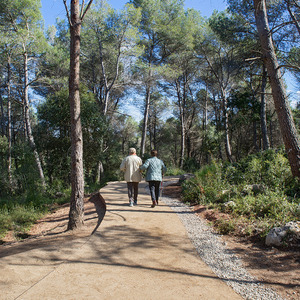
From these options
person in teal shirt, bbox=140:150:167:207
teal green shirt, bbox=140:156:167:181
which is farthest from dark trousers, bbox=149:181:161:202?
teal green shirt, bbox=140:156:167:181

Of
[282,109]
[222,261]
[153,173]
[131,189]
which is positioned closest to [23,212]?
[131,189]

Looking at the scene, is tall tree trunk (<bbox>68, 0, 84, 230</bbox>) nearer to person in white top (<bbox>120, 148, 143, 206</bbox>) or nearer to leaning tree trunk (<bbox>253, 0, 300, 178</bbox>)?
person in white top (<bbox>120, 148, 143, 206</bbox>)

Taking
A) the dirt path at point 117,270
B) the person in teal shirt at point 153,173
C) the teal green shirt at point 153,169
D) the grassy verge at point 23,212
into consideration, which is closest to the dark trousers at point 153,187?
Result: the person in teal shirt at point 153,173

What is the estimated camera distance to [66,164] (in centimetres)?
1283

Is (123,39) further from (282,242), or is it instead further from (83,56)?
(282,242)

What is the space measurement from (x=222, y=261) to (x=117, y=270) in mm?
1420

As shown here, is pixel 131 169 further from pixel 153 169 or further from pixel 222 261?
pixel 222 261

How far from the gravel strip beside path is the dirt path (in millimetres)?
117

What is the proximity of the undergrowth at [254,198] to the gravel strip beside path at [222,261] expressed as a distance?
1.30ft

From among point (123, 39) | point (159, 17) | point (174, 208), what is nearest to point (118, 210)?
point (174, 208)

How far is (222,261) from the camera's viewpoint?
10.6 feet

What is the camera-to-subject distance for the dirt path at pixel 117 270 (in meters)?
2.45

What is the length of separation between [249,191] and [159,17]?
17.4 meters

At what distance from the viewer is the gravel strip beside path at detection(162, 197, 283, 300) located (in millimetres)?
2475
